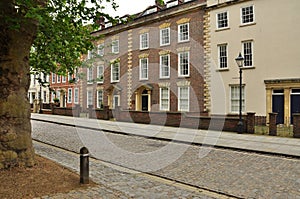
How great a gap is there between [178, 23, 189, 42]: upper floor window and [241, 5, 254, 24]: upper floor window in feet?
17.1

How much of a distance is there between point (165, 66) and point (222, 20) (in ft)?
22.5

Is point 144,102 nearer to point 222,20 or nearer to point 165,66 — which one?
point 165,66

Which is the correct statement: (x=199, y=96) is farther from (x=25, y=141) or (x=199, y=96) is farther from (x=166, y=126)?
(x=25, y=141)

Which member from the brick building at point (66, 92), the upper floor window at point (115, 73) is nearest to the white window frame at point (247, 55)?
the upper floor window at point (115, 73)

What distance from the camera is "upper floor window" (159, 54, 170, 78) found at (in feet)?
85.3

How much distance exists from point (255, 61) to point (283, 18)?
3.45 metres

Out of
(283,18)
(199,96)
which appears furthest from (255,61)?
(199,96)

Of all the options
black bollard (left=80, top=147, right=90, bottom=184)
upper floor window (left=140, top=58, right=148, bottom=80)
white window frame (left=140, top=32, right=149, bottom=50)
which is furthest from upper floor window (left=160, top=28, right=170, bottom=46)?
black bollard (left=80, top=147, right=90, bottom=184)

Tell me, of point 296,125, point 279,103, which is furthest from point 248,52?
point 296,125

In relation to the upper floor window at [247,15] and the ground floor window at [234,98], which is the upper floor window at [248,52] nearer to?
the upper floor window at [247,15]

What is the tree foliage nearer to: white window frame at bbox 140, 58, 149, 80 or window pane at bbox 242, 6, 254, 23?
window pane at bbox 242, 6, 254, 23

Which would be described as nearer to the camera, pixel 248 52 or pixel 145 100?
pixel 248 52

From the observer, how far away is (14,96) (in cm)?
652

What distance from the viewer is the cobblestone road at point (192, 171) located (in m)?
5.72
